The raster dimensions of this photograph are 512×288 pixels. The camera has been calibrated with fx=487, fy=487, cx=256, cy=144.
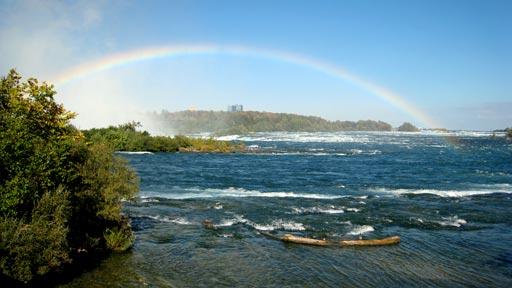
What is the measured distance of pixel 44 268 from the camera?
789 inches

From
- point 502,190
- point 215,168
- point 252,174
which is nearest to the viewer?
point 502,190

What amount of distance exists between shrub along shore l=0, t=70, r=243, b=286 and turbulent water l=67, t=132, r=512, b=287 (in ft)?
5.17

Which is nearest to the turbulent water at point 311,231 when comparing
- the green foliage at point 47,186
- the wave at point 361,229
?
the wave at point 361,229

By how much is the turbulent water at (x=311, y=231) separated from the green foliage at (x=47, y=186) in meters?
2.34

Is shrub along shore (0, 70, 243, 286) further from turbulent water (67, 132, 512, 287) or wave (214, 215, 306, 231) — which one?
wave (214, 215, 306, 231)

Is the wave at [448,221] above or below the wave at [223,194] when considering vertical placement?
below

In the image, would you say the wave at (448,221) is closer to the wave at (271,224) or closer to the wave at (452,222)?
the wave at (452,222)

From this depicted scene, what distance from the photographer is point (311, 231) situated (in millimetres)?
33469

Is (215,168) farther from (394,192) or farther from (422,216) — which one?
(422,216)

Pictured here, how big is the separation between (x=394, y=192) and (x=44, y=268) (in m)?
41.3

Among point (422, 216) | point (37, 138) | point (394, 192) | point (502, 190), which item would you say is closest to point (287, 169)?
point (394, 192)

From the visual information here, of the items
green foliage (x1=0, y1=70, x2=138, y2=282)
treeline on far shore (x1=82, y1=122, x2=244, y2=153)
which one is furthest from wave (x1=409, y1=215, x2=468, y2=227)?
treeline on far shore (x1=82, y1=122, x2=244, y2=153)

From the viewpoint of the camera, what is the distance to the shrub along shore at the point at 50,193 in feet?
63.6

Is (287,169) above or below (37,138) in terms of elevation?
below
